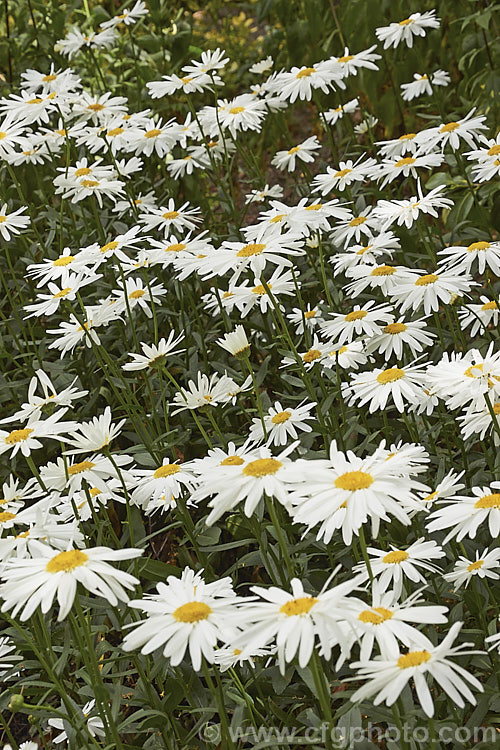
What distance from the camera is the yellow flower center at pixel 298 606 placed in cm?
92

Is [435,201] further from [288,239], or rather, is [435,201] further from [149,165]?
[149,165]

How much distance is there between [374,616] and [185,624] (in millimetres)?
209

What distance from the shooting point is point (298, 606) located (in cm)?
94

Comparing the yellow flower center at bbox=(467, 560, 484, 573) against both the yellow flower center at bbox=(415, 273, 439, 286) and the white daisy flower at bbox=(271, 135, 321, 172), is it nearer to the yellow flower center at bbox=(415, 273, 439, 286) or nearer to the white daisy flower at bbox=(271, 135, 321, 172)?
the yellow flower center at bbox=(415, 273, 439, 286)

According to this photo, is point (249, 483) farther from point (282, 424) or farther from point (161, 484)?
point (282, 424)

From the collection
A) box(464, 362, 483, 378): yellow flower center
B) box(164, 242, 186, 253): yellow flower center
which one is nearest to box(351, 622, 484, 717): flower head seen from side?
box(464, 362, 483, 378): yellow flower center

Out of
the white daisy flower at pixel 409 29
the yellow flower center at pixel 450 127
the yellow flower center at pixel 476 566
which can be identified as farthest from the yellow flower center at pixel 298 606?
the white daisy flower at pixel 409 29

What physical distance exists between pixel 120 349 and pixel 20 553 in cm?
126

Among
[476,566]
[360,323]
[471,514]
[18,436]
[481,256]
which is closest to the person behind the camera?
[471,514]

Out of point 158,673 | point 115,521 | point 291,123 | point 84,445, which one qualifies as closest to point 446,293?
point 84,445

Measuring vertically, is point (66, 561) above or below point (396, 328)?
above

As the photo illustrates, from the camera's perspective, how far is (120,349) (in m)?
2.44

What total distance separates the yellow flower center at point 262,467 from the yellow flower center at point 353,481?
8cm

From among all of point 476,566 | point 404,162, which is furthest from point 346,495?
point 404,162
